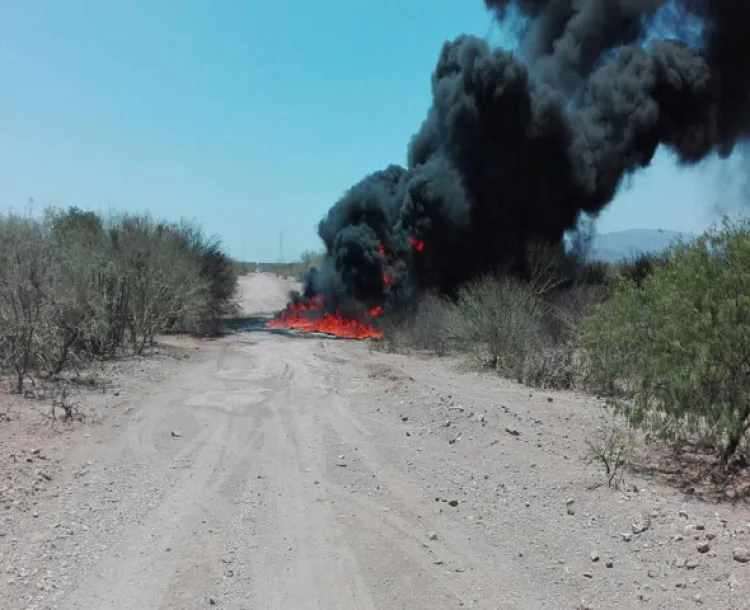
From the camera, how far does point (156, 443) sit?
31.5 ft

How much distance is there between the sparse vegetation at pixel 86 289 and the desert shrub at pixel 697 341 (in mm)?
7846

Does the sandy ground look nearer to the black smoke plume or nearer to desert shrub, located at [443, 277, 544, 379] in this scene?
desert shrub, located at [443, 277, 544, 379]

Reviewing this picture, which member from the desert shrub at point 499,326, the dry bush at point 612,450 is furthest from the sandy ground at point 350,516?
the desert shrub at point 499,326

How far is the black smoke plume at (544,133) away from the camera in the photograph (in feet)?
99.3

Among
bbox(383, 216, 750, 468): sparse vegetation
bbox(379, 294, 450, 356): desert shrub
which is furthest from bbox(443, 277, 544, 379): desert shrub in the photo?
bbox(383, 216, 750, 468): sparse vegetation

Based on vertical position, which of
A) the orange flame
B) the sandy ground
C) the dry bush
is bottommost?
the sandy ground

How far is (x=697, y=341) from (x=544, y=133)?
81.5 feet

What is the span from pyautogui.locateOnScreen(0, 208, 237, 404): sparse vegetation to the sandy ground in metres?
2.10

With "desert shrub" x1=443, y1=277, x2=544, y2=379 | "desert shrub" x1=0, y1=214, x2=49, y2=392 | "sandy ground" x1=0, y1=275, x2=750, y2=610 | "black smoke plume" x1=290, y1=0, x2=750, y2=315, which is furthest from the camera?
"black smoke plume" x1=290, y1=0, x2=750, y2=315

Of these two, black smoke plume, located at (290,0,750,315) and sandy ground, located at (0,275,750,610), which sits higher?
black smoke plume, located at (290,0,750,315)

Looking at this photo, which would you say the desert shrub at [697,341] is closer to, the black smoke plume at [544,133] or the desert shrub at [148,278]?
the desert shrub at [148,278]

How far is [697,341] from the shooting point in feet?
22.2

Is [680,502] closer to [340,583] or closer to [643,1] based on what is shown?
[340,583]

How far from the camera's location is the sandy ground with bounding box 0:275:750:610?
5.05 metres
